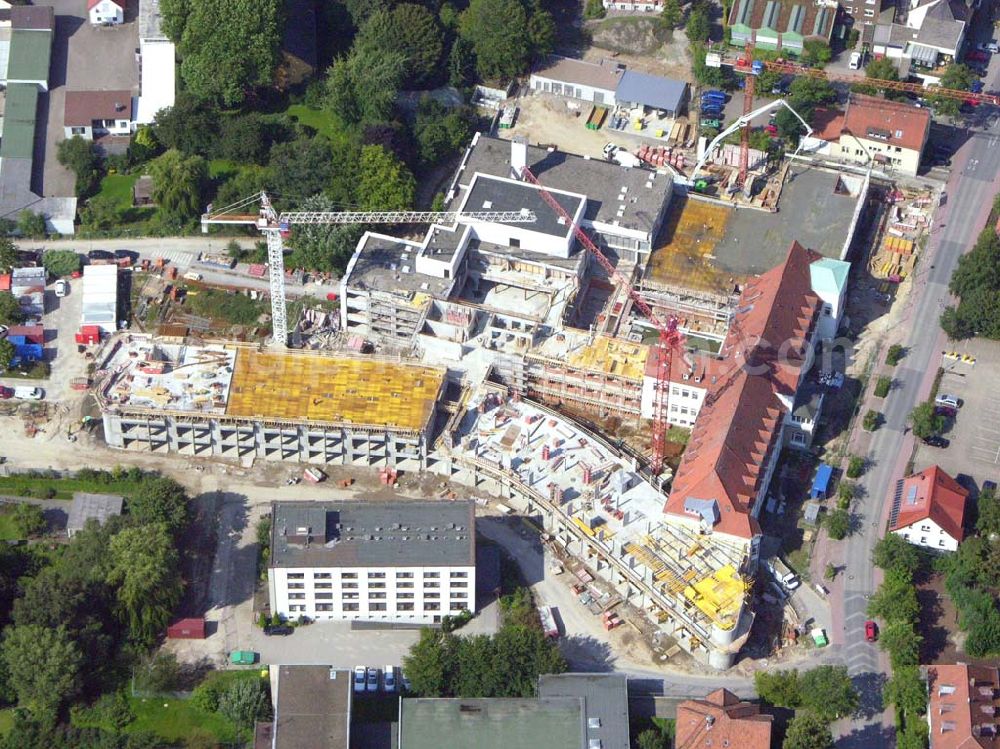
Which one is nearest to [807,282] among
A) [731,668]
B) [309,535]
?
[731,668]

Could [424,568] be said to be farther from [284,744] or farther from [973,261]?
[973,261]

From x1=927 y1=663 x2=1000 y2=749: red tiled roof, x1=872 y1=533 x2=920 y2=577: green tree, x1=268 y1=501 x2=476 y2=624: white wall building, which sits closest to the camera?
x1=927 y1=663 x2=1000 y2=749: red tiled roof

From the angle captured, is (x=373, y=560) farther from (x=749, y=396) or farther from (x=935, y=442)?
(x=935, y=442)

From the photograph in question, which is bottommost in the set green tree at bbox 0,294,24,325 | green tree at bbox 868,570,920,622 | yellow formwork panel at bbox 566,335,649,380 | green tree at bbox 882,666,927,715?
green tree at bbox 882,666,927,715

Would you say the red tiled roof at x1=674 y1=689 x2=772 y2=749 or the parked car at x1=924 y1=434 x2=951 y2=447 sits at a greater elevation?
the parked car at x1=924 y1=434 x2=951 y2=447

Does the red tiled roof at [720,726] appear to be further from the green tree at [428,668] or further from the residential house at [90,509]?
the residential house at [90,509]

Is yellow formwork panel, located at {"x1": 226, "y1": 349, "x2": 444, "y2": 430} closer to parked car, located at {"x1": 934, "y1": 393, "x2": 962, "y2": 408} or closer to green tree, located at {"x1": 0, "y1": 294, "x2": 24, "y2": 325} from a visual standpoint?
green tree, located at {"x1": 0, "y1": 294, "x2": 24, "y2": 325}

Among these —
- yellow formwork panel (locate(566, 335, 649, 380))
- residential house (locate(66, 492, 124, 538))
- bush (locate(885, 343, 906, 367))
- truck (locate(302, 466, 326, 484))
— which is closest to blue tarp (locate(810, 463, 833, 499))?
bush (locate(885, 343, 906, 367))
